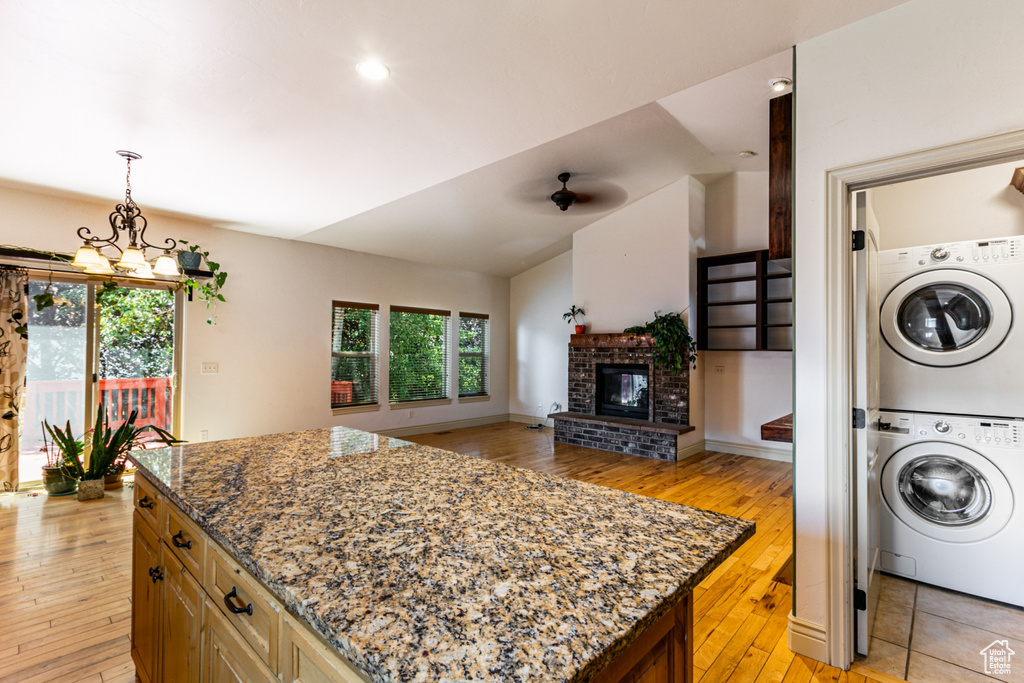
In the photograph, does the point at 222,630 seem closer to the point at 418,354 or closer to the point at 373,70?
the point at 373,70

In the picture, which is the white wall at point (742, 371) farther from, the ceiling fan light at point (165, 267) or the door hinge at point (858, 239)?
the ceiling fan light at point (165, 267)

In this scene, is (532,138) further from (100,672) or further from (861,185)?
(100,672)

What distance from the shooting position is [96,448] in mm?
3979

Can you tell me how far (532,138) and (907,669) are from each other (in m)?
3.12

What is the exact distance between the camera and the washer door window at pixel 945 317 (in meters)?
2.28

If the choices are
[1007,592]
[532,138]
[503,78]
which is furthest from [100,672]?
[1007,592]

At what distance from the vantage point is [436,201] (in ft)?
15.5

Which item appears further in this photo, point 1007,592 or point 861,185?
point 1007,592

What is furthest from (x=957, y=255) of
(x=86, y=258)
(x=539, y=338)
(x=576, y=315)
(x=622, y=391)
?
(x=539, y=338)

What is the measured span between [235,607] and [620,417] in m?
5.37

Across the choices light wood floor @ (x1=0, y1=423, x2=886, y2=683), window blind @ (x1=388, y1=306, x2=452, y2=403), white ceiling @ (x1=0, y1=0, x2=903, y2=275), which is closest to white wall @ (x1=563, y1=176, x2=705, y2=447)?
white ceiling @ (x1=0, y1=0, x2=903, y2=275)

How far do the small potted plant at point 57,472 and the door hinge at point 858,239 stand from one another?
565cm

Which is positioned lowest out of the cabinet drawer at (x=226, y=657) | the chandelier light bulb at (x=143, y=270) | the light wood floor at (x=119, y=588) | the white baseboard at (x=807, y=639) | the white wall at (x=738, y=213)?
the light wood floor at (x=119, y=588)

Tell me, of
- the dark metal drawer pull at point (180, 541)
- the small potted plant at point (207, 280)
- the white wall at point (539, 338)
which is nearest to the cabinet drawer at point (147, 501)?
the dark metal drawer pull at point (180, 541)
